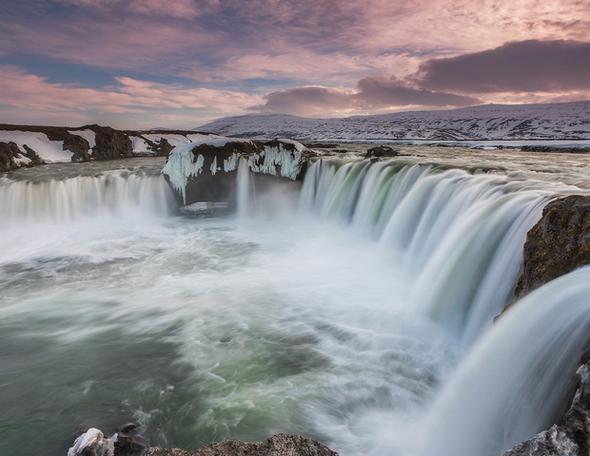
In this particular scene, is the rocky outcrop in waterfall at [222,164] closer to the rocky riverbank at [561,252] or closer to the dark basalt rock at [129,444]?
the rocky riverbank at [561,252]

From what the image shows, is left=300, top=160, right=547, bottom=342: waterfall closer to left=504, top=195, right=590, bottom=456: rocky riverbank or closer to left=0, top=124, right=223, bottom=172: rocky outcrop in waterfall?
left=504, top=195, right=590, bottom=456: rocky riverbank

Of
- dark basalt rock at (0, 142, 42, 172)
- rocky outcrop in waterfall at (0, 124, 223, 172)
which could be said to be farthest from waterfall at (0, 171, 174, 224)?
rocky outcrop in waterfall at (0, 124, 223, 172)

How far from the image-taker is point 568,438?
7.40ft

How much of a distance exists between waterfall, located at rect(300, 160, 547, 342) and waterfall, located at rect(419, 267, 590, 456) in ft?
5.34

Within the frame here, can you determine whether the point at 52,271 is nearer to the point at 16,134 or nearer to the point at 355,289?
the point at 355,289

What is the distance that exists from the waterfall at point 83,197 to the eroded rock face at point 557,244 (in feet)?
51.2

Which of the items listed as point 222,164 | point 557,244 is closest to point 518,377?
point 557,244

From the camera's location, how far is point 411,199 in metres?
11.2

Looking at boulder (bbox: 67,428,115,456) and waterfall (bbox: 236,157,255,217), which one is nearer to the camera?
boulder (bbox: 67,428,115,456)

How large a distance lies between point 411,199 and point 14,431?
9.96 meters

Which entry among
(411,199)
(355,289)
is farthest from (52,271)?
(411,199)

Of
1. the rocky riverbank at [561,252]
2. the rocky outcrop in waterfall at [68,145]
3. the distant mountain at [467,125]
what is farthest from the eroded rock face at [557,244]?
the distant mountain at [467,125]

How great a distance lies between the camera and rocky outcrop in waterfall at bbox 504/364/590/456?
221 cm

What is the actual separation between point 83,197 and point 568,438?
18.8m
